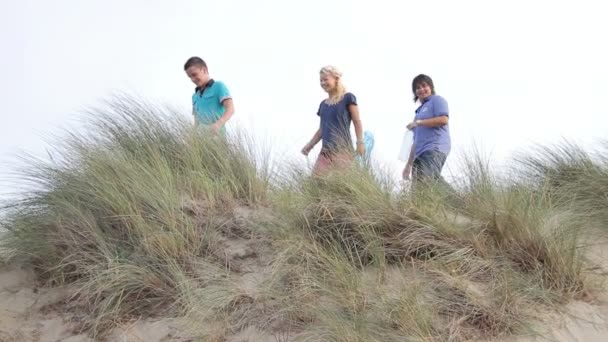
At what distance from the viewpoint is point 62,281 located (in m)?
4.54

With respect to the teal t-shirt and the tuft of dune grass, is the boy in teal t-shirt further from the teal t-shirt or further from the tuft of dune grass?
the tuft of dune grass

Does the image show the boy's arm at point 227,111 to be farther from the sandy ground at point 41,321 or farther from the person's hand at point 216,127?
the sandy ground at point 41,321

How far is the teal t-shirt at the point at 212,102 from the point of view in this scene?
594cm

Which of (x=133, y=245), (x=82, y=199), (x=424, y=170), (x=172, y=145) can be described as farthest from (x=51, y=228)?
(x=424, y=170)

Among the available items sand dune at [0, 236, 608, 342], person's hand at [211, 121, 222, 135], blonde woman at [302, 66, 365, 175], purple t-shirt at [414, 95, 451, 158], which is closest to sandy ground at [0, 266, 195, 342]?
sand dune at [0, 236, 608, 342]

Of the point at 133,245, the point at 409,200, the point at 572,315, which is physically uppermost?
the point at 409,200

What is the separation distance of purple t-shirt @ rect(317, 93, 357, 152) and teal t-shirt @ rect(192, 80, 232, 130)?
0.95 metres

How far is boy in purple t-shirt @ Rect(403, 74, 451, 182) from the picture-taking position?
18.4 feet

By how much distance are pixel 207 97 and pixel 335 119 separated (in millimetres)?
1256

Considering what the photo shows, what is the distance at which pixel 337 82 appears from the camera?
233 inches

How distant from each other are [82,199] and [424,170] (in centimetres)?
283

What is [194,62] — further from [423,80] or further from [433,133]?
[433,133]

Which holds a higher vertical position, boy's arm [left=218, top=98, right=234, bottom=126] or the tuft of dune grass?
boy's arm [left=218, top=98, right=234, bottom=126]

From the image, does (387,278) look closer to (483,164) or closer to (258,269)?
(258,269)
